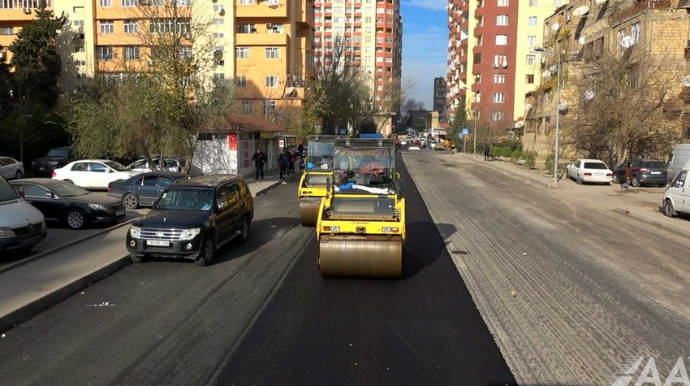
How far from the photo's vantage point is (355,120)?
2744 inches

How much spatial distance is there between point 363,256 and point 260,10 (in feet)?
172

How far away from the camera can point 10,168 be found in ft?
93.0

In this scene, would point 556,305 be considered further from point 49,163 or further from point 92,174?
point 49,163

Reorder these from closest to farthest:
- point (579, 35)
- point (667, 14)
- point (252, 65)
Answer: point (667, 14) < point (579, 35) < point (252, 65)

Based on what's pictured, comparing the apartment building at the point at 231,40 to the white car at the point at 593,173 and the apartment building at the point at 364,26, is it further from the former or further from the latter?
the apartment building at the point at 364,26

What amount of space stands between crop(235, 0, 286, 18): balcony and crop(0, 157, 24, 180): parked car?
32706 mm

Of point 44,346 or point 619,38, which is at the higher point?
point 619,38

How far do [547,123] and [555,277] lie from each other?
45.3m

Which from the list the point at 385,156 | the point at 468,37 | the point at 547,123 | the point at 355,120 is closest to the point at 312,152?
the point at 385,156

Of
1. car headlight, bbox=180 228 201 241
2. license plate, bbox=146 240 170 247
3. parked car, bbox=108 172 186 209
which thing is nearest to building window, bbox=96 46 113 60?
parked car, bbox=108 172 186 209

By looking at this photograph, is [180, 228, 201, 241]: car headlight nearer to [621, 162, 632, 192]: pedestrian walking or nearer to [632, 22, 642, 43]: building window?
[621, 162, 632, 192]: pedestrian walking

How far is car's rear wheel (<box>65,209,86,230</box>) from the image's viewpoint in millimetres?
14445

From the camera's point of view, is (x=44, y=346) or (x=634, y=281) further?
(x=634, y=281)

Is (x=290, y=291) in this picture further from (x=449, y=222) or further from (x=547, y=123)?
(x=547, y=123)
